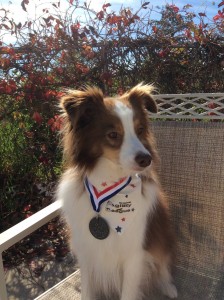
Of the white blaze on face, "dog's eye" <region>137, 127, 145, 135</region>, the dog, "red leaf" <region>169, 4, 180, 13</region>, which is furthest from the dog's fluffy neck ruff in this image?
"red leaf" <region>169, 4, 180, 13</region>

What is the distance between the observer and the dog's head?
6.30ft

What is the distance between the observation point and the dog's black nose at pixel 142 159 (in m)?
1.85

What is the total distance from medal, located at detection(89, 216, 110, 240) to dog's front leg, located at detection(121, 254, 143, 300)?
0.22 m

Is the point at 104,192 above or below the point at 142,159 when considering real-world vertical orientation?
below

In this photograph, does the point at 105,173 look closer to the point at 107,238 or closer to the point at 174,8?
the point at 107,238

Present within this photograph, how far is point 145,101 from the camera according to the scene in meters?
2.28

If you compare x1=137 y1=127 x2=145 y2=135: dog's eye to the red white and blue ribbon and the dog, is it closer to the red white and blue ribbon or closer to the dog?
the dog

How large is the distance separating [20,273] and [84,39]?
229cm

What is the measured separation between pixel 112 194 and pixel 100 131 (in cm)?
37

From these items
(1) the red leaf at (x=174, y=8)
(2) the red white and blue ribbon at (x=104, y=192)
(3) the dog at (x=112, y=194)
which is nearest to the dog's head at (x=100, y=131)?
(3) the dog at (x=112, y=194)

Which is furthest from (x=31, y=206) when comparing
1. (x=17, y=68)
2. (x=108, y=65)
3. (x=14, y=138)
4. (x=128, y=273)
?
(x=128, y=273)

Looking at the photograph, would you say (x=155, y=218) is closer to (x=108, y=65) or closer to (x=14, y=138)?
(x=108, y=65)

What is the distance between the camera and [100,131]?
2021 mm

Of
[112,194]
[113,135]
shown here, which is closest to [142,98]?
[113,135]
